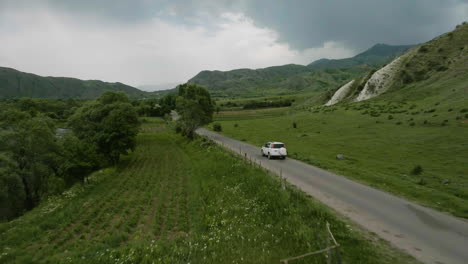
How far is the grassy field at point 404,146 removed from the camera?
16.6 meters

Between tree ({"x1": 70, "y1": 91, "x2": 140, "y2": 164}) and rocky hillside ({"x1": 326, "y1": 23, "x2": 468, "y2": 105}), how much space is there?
Result: 62492 millimetres

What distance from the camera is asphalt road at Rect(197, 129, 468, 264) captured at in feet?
29.1

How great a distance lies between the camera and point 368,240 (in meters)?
9.61

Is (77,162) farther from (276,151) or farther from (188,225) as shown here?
(276,151)

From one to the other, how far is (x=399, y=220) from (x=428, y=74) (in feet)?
247

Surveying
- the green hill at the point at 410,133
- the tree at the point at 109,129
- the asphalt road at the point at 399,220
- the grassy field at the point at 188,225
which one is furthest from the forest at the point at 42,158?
the asphalt road at the point at 399,220

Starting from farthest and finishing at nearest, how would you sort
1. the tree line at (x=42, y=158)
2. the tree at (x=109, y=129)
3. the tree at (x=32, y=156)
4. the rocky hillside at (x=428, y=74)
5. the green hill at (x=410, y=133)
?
the rocky hillside at (x=428, y=74)
the tree at (x=109, y=129)
the tree at (x=32, y=156)
the tree line at (x=42, y=158)
the green hill at (x=410, y=133)

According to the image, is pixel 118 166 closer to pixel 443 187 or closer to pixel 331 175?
pixel 331 175

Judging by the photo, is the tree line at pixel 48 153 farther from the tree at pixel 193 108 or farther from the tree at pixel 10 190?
the tree at pixel 193 108

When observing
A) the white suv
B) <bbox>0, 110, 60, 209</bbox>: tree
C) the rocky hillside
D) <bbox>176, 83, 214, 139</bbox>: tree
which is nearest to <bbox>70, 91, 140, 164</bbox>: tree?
<bbox>0, 110, 60, 209</bbox>: tree

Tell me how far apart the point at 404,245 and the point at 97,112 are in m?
51.6

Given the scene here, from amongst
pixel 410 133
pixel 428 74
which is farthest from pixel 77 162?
pixel 428 74

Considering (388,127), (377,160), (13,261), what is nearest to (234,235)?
(13,261)

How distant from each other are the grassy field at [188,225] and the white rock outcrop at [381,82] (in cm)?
6833
